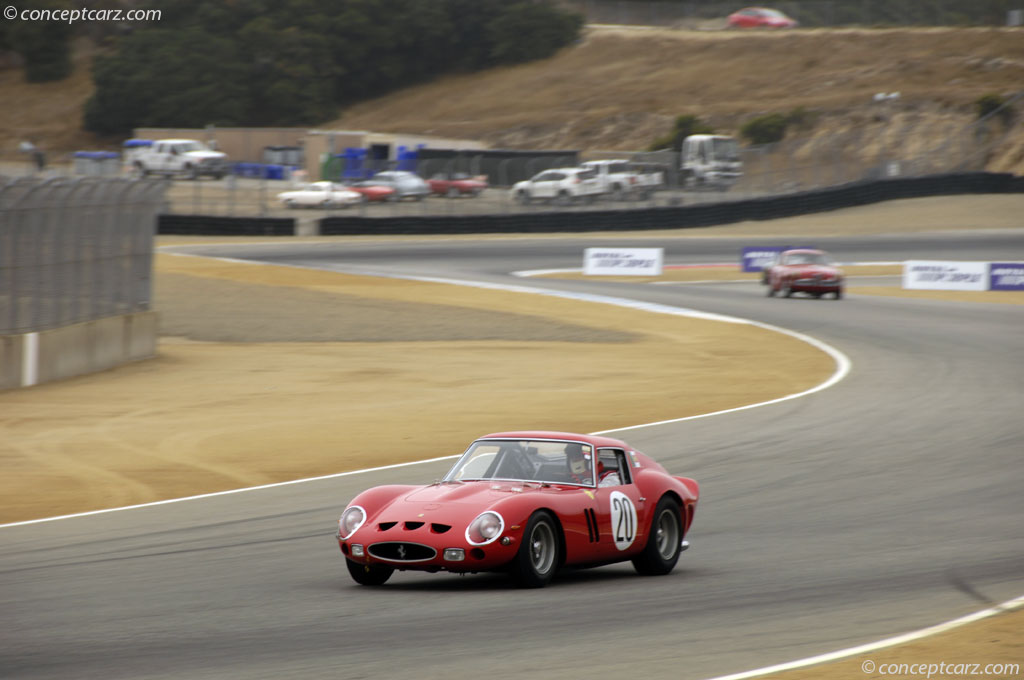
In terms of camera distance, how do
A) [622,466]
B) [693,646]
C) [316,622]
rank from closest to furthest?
[693,646]
[316,622]
[622,466]

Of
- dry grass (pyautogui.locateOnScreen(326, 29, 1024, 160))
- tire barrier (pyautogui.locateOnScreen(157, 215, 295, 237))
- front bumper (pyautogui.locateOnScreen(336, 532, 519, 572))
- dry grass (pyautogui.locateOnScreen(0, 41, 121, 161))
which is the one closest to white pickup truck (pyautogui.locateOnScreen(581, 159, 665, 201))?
tire barrier (pyautogui.locateOnScreen(157, 215, 295, 237))

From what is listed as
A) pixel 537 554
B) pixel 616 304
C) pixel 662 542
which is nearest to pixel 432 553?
pixel 537 554

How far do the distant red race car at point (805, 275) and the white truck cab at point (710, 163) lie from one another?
2483cm

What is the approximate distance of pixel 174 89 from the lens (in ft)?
327

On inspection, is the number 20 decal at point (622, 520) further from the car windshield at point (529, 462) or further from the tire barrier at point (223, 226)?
the tire barrier at point (223, 226)

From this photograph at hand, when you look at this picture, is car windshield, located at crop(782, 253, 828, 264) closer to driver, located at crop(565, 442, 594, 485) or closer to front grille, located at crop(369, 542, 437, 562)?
driver, located at crop(565, 442, 594, 485)

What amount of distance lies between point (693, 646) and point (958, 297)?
33971 millimetres

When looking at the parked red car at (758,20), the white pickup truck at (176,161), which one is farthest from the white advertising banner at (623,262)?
the parked red car at (758,20)

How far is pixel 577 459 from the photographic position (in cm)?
931

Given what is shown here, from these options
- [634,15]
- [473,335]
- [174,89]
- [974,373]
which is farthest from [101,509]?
[634,15]

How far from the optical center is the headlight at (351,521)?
Answer: 28.6ft

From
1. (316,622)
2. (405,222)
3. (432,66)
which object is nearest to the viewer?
(316,622)

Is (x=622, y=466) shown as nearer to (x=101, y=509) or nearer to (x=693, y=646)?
(x=693, y=646)

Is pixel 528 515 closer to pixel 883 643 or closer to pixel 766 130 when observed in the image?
pixel 883 643
